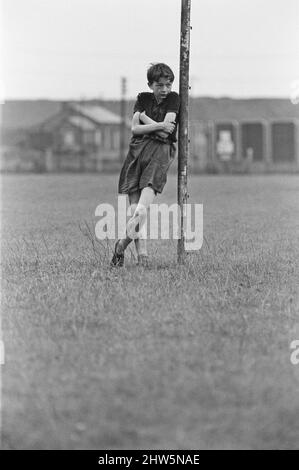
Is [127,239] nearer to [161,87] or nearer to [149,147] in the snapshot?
[149,147]

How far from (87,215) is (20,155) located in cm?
7566

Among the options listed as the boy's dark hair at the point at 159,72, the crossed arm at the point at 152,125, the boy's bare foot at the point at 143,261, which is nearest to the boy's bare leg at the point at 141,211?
the boy's bare foot at the point at 143,261

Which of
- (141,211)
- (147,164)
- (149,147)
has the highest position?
(149,147)

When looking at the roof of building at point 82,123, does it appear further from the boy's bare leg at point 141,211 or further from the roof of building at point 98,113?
the boy's bare leg at point 141,211

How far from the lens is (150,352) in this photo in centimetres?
511

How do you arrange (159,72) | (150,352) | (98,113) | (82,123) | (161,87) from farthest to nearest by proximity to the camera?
(98,113) → (82,123) → (161,87) → (159,72) → (150,352)

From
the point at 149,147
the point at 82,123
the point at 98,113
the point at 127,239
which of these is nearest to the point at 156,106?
the point at 149,147

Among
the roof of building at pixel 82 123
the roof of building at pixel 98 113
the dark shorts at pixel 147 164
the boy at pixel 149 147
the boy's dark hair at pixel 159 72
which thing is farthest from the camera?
the roof of building at pixel 98 113

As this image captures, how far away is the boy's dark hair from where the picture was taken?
27.8 feet

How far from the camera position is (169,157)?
29.1 feet

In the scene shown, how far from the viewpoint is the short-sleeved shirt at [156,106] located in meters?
8.66

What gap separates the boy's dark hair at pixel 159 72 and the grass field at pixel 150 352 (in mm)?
1748

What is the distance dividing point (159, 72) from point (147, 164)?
0.88 meters
